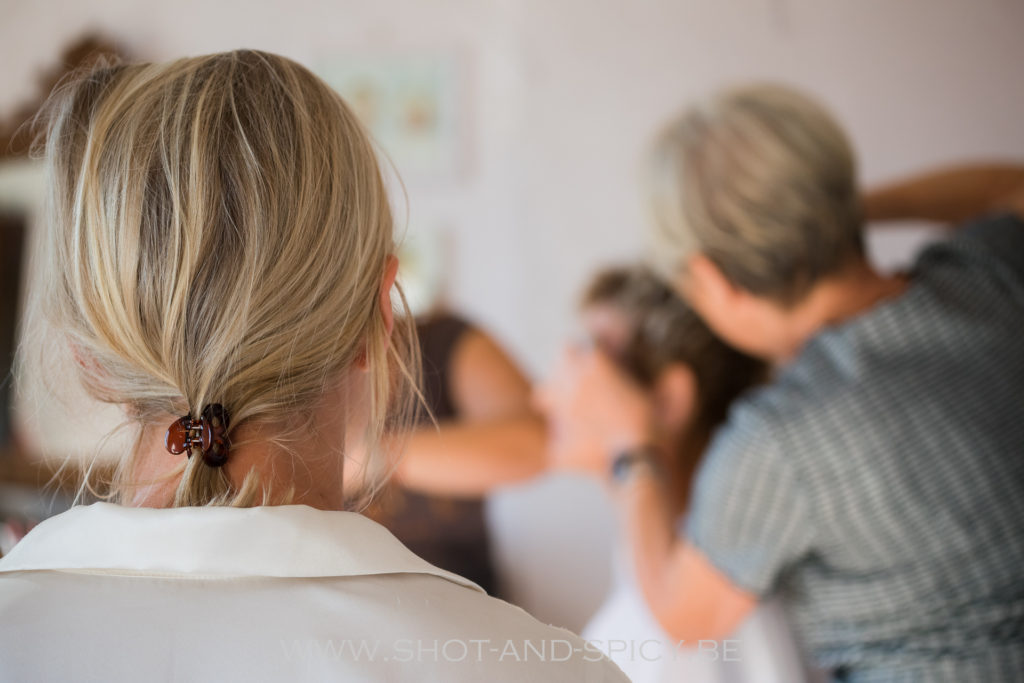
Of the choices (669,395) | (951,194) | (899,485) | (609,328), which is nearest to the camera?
(899,485)

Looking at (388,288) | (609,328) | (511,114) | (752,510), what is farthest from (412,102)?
(388,288)

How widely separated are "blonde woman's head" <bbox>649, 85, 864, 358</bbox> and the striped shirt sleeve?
218mm

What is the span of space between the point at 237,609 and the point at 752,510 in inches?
24.5

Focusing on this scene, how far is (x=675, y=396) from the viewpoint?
146 centimetres

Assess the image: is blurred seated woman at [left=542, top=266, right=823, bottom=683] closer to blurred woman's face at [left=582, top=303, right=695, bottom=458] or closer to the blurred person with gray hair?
blurred woman's face at [left=582, top=303, right=695, bottom=458]

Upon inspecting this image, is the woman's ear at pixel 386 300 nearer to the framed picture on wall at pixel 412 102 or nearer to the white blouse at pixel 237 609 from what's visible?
the white blouse at pixel 237 609

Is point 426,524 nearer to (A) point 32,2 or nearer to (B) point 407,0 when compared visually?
(B) point 407,0

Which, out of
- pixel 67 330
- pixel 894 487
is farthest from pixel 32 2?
pixel 894 487

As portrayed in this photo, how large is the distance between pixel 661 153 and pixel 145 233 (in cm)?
76

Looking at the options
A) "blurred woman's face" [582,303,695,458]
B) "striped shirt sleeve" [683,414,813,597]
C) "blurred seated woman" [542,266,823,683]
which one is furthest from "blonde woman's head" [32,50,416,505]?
"blurred woman's face" [582,303,695,458]

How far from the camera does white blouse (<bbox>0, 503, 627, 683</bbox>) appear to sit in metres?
0.46

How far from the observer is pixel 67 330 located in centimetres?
55

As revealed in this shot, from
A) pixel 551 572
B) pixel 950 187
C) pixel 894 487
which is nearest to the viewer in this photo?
pixel 894 487

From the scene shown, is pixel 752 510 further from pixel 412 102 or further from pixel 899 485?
pixel 412 102
